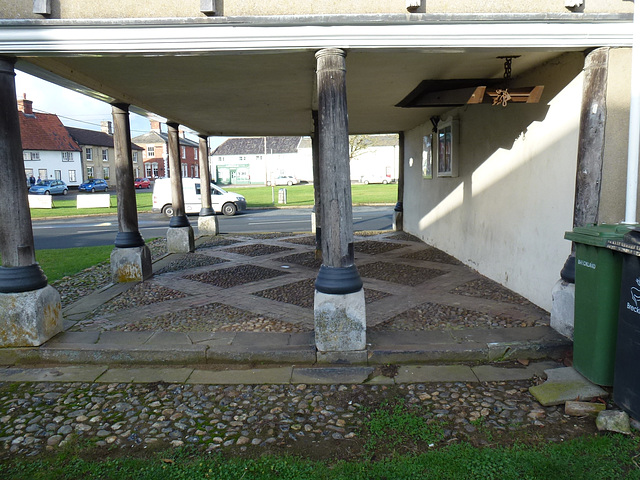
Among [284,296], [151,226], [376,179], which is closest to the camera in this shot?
[284,296]

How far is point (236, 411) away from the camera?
336cm

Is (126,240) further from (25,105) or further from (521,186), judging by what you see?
(25,105)

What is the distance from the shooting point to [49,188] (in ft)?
135

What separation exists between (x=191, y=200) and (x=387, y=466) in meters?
A: 19.3

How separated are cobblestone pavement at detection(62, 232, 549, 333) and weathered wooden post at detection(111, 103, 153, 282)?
1.16 ft

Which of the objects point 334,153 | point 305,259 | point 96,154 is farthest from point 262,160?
point 334,153

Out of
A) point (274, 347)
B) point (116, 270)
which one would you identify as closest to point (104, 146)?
point (116, 270)

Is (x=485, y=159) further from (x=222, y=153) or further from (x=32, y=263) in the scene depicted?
(x=222, y=153)

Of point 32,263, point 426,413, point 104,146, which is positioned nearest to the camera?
point 426,413

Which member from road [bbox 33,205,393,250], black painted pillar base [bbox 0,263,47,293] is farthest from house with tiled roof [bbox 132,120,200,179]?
black painted pillar base [bbox 0,263,47,293]

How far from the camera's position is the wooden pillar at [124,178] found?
275 inches

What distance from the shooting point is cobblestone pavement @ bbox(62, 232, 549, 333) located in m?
5.00

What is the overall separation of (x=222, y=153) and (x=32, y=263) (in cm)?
6383

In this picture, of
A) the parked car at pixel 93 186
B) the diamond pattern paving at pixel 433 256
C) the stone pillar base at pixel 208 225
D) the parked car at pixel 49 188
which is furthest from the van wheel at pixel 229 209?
the parked car at pixel 93 186
